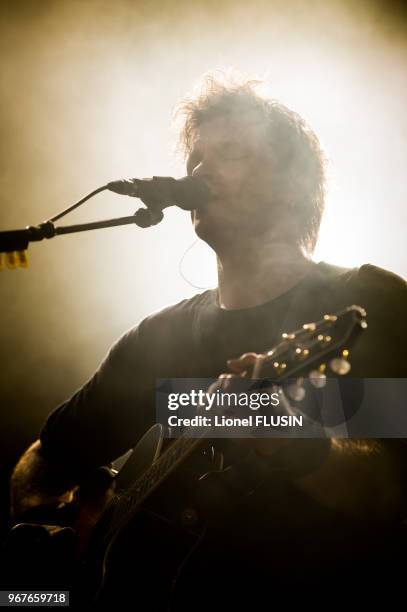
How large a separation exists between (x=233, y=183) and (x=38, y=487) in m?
1.45

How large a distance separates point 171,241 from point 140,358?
1.63 meters

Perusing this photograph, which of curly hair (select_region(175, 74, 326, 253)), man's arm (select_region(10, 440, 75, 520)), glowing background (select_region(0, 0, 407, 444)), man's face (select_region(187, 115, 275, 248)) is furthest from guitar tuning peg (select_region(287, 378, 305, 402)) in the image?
glowing background (select_region(0, 0, 407, 444))

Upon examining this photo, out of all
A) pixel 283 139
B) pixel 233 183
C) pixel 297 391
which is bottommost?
pixel 297 391

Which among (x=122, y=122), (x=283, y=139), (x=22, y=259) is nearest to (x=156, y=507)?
(x=22, y=259)

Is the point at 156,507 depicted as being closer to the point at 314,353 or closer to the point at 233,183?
the point at 314,353

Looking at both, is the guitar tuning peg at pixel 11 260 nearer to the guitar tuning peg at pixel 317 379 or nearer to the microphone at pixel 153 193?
the microphone at pixel 153 193

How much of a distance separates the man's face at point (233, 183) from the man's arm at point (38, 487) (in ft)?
3.83

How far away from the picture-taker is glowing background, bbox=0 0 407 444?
313 cm

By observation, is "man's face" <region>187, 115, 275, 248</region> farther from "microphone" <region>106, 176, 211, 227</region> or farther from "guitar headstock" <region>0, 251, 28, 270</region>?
"guitar headstock" <region>0, 251, 28, 270</region>

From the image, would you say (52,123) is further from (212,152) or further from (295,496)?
(295,496)

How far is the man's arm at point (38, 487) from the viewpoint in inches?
77.0

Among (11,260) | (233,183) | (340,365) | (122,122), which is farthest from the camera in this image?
(122,122)

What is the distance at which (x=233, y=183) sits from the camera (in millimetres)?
1638

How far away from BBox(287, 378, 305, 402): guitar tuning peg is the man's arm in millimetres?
1486
